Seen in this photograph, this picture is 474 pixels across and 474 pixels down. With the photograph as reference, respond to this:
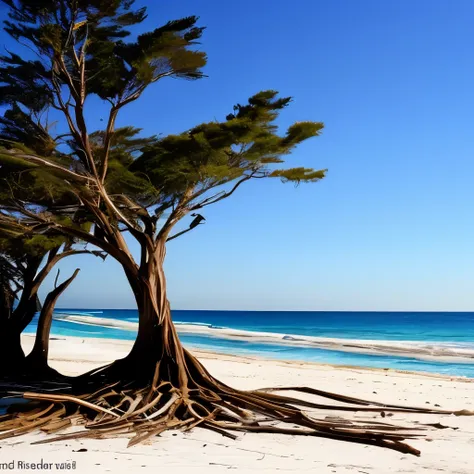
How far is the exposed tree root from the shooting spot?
17.2ft

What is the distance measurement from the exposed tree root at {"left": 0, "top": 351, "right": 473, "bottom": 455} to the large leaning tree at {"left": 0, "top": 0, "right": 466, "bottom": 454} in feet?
0.06

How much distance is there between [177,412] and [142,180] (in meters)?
2.95

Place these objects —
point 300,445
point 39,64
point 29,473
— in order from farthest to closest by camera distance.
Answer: point 39,64
point 300,445
point 29,473

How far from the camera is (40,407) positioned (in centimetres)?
597

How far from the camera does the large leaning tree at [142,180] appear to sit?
5.84 metres

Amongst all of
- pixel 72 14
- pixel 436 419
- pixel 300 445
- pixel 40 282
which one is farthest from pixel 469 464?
pixel 40 282

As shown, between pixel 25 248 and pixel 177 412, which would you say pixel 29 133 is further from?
pixel 177 412

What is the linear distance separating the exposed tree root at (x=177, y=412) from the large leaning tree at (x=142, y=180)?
0.02 metres

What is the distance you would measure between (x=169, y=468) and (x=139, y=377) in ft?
9.54

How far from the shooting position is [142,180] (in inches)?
283

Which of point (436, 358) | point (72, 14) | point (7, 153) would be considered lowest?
point (436, 358)

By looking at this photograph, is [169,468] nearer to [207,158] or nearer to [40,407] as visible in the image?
[40,407]

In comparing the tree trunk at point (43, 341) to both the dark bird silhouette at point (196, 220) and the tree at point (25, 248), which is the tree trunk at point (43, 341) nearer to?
the tree at point (25, 248)

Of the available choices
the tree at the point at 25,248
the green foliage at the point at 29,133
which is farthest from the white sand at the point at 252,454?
the green foliage at the point at 29,133
